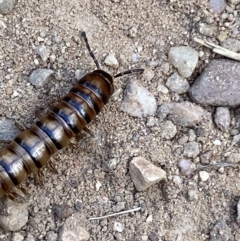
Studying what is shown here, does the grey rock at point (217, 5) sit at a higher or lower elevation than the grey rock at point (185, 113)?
higher

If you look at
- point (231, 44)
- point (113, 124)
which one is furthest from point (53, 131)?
point (231, 44)

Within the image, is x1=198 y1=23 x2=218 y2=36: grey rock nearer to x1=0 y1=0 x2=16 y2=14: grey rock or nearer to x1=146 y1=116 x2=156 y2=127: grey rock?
x1=146 y1=116 x2=156 y2=127: grey rock

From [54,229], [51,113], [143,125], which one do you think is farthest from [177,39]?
[54,229]

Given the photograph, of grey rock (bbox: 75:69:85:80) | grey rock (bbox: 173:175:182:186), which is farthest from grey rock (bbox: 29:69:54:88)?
grey rock (bbox: 173:175:182:186)

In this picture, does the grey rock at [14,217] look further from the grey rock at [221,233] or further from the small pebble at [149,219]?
the grey rock at [221,233]

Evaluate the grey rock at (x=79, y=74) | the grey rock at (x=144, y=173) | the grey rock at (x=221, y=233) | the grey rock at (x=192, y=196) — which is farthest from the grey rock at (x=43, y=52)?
the grey rock at (x=221, y=233)

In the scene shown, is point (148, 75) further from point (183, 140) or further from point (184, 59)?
point (183, 140)
